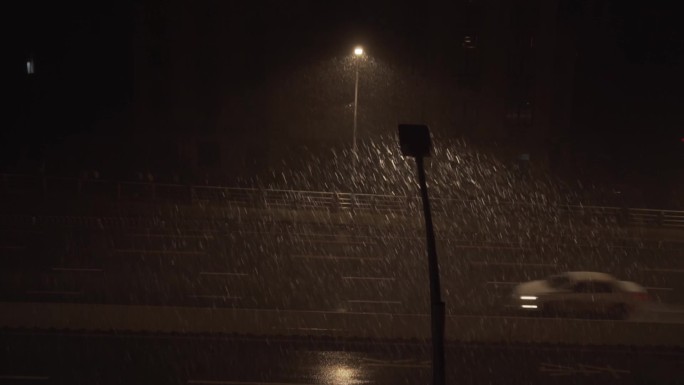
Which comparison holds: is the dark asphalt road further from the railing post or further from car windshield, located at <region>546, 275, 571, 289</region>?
the railing post

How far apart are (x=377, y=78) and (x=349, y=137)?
13.2 ft

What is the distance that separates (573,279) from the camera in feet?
46.7

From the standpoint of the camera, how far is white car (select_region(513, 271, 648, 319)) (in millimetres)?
13992

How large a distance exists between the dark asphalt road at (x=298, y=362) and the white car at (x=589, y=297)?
243 cm

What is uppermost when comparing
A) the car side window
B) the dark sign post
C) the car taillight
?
the dark sign post

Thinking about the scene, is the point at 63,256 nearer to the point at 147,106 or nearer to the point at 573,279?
the point at 573,279

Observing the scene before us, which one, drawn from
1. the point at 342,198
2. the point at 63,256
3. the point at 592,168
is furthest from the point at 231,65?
the point at 63,256

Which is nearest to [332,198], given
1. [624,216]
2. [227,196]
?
[227,196]

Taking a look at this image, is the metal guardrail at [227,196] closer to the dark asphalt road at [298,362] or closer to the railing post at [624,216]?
the railing post at [624,216]

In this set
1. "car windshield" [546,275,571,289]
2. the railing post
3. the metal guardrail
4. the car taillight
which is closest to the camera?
the car taillight

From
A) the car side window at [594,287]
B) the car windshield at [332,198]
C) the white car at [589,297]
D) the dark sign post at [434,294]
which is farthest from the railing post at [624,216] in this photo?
the dark sign post at [434,294]

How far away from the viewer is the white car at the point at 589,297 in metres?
14.0

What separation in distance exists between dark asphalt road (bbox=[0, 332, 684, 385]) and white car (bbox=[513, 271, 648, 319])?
7.96 ft

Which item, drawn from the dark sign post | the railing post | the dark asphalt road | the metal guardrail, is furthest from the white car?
the railing post
